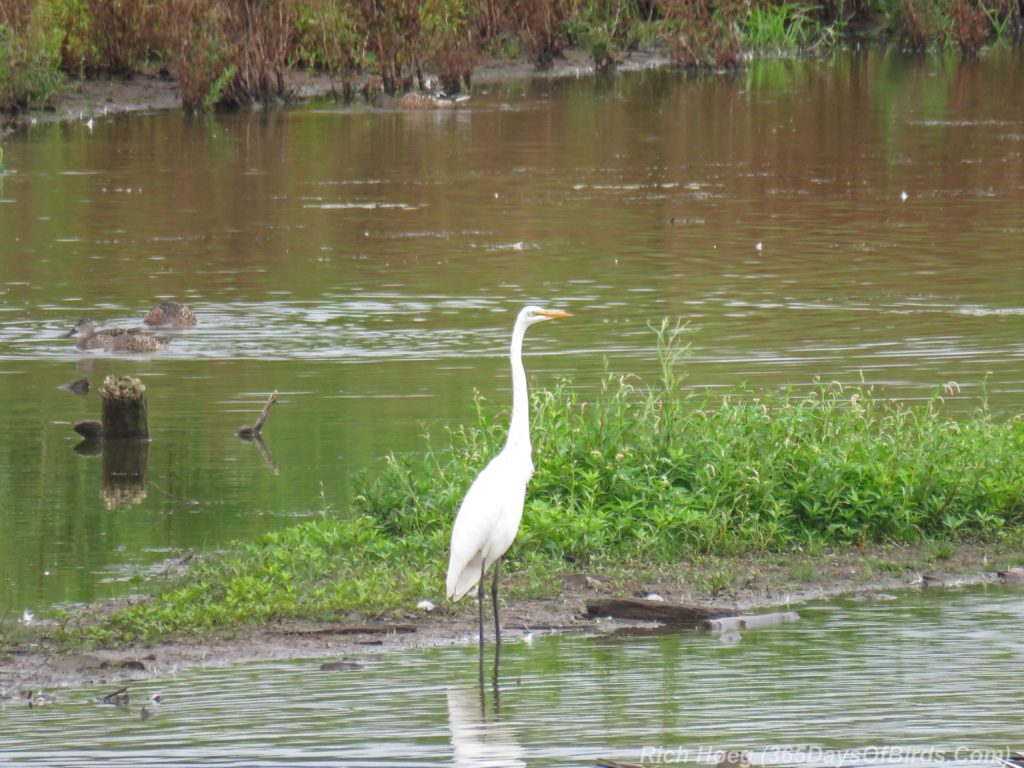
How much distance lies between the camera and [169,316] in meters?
16.8

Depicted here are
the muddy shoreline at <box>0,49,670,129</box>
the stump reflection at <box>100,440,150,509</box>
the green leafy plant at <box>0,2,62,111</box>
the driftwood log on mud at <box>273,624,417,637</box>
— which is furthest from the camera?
the muddy shoreline at <box>0,49,670,129</box>

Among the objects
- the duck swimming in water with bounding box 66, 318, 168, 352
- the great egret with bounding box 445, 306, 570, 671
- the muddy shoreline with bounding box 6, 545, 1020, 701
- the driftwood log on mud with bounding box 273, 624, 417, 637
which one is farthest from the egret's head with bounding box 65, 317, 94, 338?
the great egret with bounding box 445, 306, 570, 671

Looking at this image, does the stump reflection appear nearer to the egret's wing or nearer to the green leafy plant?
the egret's wing

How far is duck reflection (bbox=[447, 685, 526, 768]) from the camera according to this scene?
6758mm

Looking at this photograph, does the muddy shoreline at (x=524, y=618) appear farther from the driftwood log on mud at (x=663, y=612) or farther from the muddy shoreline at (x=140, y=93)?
the muddy shoreline at (x=140, y=93)

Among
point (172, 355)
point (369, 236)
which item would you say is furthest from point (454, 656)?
point (369, 236)

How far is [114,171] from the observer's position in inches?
1137

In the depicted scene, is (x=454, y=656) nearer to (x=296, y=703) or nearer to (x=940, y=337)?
(x=296, y=703)

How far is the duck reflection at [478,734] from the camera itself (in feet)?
22.2

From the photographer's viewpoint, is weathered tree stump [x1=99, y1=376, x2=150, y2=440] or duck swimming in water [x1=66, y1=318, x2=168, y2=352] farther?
duck swimming in water [x1=66, y1=318, x2=168, y2=352]

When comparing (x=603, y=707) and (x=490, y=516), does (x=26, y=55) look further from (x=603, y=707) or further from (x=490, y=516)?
(x=603, y=707)

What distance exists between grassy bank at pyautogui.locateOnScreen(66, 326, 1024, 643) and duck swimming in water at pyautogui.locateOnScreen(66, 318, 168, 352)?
6.06 meters

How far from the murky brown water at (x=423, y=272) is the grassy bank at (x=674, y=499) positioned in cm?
93

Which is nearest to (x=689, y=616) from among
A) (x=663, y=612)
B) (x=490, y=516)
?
(x=663, y=612)
